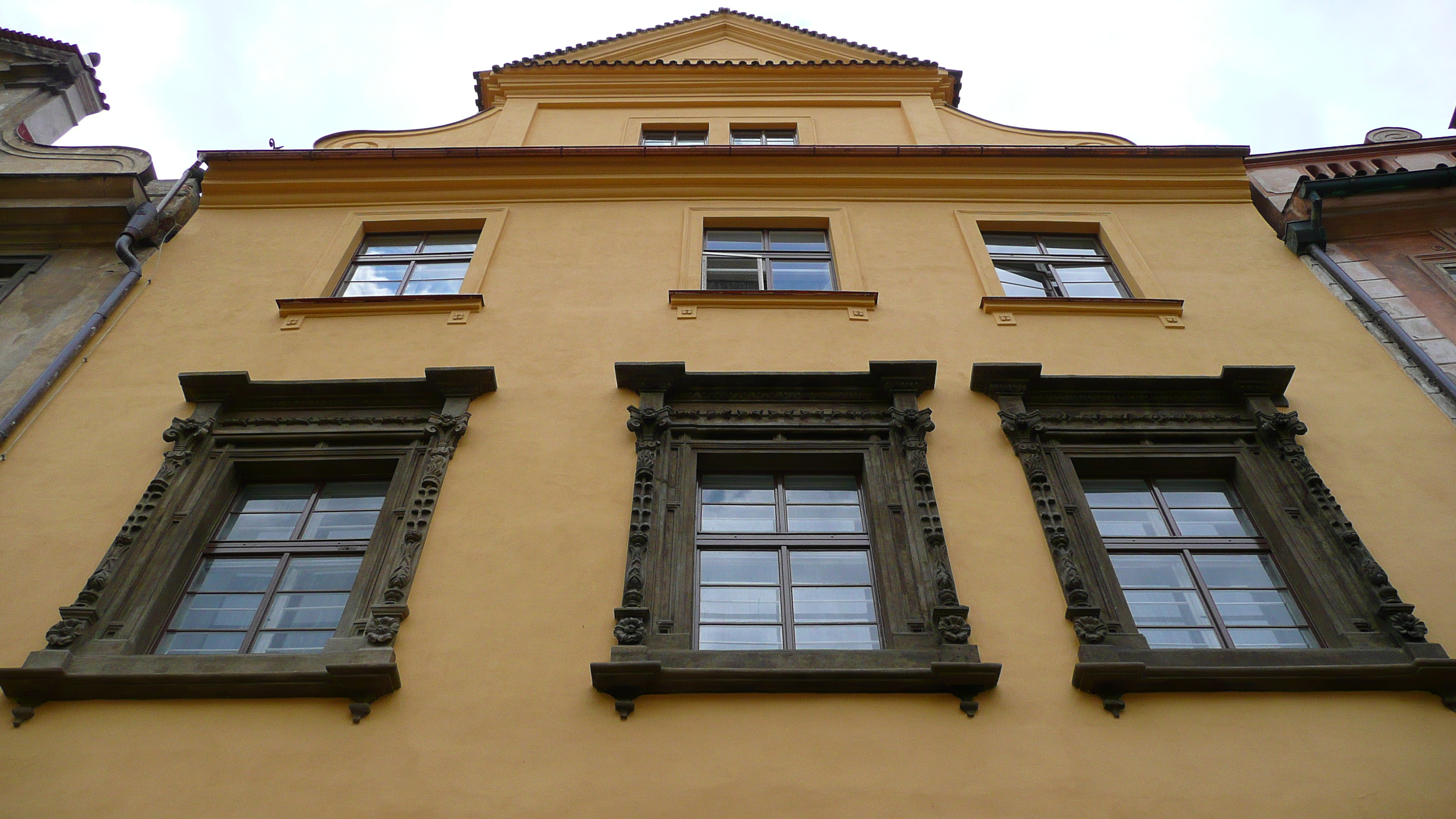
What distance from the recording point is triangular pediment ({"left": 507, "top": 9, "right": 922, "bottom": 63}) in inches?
580

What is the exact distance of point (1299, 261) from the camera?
9602 mm

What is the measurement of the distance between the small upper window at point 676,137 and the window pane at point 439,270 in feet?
12.0

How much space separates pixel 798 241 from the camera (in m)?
10.4

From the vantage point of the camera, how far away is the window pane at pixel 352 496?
7211mm

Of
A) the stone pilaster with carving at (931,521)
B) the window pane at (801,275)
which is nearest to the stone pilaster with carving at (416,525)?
the stone pilaster with carving at (931,521)

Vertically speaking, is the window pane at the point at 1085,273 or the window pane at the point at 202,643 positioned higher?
the window pane at the point at 1085,273

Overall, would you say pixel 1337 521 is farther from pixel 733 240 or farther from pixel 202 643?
pixel 202 643

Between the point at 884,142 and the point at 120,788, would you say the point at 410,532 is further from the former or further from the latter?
the point at 884,142

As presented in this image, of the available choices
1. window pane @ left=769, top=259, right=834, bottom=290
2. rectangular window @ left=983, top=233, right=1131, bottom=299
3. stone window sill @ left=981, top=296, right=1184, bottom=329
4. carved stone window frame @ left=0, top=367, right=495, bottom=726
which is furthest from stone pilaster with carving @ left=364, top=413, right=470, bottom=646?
rectangular window @ left=983, top=233, right=1131, bottom=299

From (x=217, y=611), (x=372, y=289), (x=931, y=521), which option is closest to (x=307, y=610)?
(x=217, y=611)

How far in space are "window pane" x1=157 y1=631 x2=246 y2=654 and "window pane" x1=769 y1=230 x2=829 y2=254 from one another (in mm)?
6059

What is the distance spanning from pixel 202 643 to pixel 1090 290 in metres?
7.89

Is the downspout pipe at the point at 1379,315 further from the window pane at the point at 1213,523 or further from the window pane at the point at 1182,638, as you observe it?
the window pane at the point at 1182,638

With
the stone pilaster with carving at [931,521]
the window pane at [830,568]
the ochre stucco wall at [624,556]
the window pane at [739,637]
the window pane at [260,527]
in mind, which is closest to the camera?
the ochre stucco wall at [624,556]
